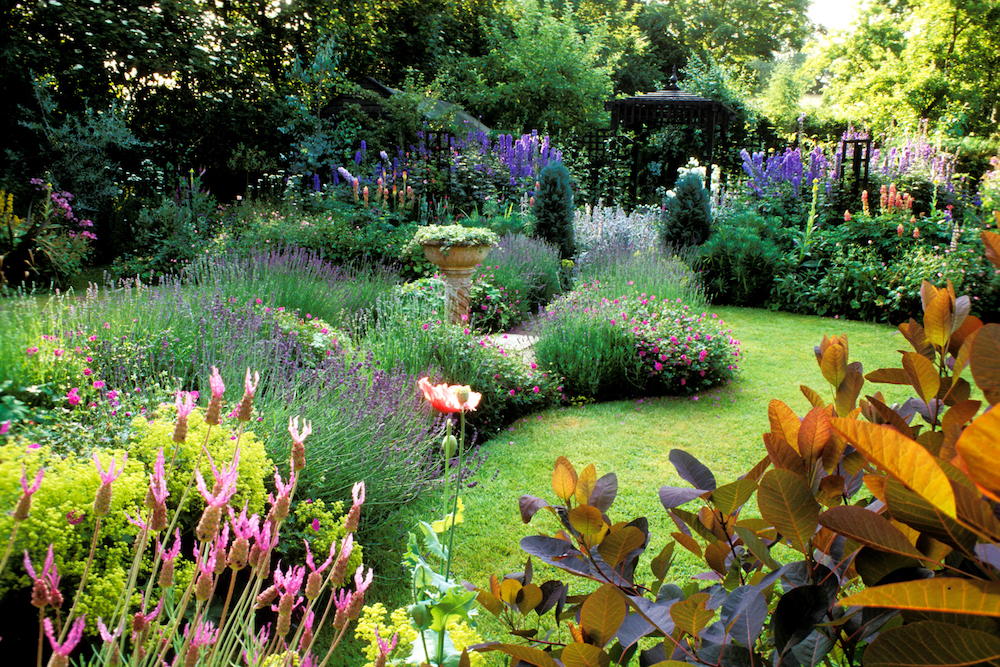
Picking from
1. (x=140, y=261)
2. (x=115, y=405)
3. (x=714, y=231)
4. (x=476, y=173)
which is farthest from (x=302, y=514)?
(x=476, y=173)

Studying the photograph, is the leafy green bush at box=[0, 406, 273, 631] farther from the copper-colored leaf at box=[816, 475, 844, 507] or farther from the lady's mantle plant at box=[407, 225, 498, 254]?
the lady's mantle plant at box=[407, 225, 498, 254]

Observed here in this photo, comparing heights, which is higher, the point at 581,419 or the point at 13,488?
the point at 13,488

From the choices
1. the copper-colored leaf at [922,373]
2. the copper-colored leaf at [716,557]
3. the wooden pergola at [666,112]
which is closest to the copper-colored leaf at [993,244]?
the copper-colored leaf at [922,373]

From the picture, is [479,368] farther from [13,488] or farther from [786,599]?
[786,599]

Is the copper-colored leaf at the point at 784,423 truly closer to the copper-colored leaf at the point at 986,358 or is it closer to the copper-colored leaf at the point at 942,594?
the copper-colored leaf at the point at 986,358

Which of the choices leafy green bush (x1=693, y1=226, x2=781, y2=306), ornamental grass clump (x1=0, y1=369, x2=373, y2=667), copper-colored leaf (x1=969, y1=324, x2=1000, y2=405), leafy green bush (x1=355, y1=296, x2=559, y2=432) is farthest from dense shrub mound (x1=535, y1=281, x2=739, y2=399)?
copper-colored leaf (x1=969, y1=324, x2=1000, y2=405)

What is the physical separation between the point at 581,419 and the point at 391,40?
16.7 m

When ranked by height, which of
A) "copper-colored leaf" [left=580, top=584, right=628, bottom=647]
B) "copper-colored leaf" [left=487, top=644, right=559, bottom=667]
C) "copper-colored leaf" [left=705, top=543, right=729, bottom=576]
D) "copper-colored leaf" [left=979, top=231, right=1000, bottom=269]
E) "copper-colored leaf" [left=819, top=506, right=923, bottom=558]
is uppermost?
"copper-colored leaf" [left=979, top=231, right=1000, bottom=269]

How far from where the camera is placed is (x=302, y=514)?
234 centimetres

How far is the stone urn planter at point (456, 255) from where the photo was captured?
5.59m

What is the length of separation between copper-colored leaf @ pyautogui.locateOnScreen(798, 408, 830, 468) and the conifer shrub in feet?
27.3

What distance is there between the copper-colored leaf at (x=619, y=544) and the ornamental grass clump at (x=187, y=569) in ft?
0.96

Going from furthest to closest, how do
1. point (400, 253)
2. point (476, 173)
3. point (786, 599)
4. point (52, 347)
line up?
1. point (476, 173)
2. point (400, 253)
3. point (52, 347)
4. point (786, 599)

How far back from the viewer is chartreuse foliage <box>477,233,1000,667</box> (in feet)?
1.28
